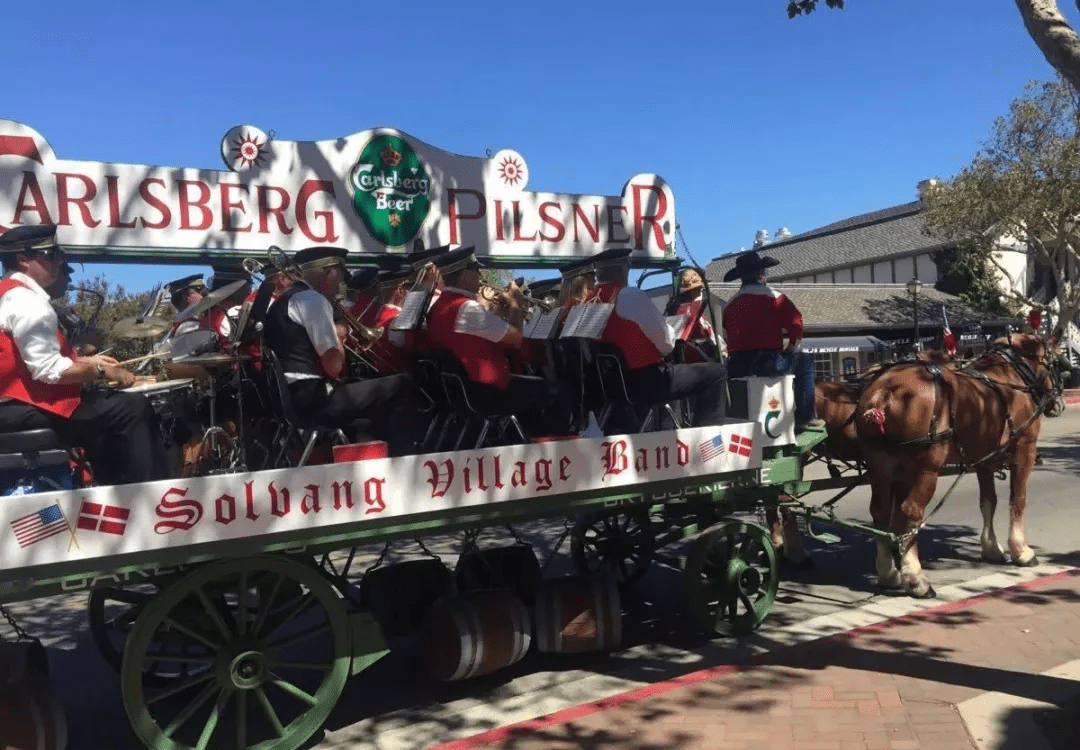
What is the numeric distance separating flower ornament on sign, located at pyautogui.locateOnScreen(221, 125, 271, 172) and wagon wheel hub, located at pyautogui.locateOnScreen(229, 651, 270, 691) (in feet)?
10.0

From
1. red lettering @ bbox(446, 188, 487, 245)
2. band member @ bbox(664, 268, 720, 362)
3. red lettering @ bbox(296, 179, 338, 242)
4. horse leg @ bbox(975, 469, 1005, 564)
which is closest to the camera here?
red lettering @ bbox(296, 179, 338, 242)

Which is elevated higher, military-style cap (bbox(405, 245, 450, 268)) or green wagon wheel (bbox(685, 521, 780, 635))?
military-style cap (bbox(405, 245, 450, 268))

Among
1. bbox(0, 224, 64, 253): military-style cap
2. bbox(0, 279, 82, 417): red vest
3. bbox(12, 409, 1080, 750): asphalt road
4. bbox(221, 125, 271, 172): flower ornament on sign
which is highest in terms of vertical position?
bbox(221, 125, 271, 172): flower ornament on sign

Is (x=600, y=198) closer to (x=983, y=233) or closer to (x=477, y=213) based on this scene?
(x=477, y=213)

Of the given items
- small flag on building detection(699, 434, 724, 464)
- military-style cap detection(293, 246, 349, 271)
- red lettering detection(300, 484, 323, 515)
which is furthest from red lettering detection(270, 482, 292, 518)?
small flag on building detection(699, 434, 724, 464)

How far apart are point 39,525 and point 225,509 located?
791 millimetres

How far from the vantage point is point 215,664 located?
459 centimetres

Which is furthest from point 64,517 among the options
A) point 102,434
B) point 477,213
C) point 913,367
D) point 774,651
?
point 913,367

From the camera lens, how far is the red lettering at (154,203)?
17.7ft

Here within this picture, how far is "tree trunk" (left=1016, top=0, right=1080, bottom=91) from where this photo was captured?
15.7ft

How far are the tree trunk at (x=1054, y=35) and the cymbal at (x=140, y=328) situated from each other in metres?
5.30

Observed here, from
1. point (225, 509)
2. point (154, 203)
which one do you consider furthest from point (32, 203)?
point (225, 509)

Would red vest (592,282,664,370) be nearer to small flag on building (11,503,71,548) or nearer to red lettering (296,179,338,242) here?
red lettering (296,179,338,242)

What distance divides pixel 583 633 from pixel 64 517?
316 cm
